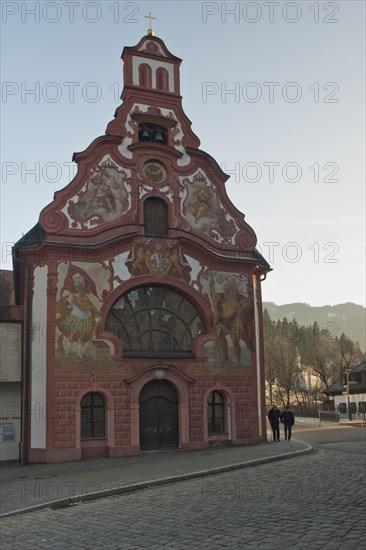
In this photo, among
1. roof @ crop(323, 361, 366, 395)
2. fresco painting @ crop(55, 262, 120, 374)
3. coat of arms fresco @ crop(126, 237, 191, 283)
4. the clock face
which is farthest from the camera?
roof @ crop(323, 361, 366, 395)

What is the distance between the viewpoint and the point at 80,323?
24.1 m

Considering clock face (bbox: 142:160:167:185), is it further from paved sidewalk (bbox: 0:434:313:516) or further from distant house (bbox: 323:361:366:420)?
distant house (bbox: 323:361:366:420)

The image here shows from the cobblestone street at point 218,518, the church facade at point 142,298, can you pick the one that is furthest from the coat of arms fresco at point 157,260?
the cobblestone street at point 218,518

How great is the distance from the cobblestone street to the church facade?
8.56 metres

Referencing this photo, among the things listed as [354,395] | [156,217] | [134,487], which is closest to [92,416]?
[156,217]

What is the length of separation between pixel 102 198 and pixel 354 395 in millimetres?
43472

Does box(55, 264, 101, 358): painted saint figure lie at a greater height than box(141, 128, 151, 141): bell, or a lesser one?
lesser

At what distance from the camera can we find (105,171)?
26375mm

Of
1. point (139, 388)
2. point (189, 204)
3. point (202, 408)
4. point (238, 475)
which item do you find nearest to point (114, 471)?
point (238, 475)

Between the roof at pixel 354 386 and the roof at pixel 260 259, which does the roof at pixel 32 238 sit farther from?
the roof at pixel 354 386

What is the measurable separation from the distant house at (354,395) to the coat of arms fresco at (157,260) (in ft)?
114

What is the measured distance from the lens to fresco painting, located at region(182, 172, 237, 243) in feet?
90.0

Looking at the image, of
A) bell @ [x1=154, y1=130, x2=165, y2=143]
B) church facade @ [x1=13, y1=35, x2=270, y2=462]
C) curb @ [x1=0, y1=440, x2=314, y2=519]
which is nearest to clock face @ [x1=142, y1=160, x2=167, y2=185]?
church facade @ [x1=13, y1=35, x2=270, y2=462]

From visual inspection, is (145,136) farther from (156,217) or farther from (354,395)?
(354,395)
